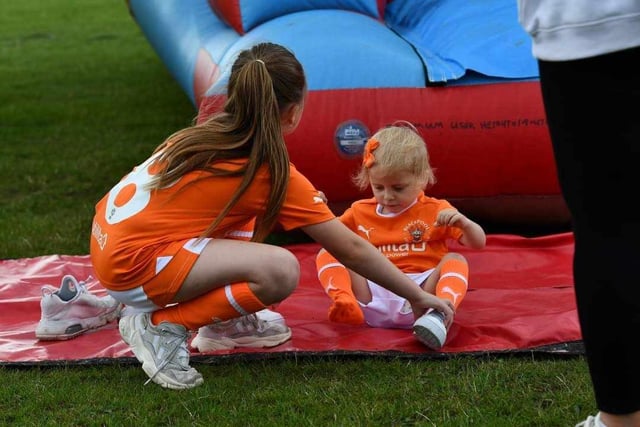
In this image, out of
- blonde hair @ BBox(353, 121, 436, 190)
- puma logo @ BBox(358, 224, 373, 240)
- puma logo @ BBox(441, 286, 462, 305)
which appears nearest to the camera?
puma logo @ BBox(441, 286, 462, 305)

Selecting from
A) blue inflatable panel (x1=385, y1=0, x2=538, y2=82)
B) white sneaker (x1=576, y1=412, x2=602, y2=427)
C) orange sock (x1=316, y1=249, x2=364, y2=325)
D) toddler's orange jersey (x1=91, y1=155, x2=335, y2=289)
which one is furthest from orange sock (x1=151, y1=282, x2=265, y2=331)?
blue inflatable panel (x1=385, y1=0, x2=538, y2=82)

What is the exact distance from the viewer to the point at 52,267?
3924 millimetres

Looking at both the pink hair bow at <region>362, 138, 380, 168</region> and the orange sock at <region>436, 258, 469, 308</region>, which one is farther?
the pink hair bow at <region>362, 138, 380, 168</region>

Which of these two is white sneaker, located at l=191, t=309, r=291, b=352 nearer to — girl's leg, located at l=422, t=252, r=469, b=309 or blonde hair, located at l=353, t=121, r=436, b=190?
girl's leg, located at l=422, t=252, r=469, b=309

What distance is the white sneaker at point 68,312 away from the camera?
10.4ft

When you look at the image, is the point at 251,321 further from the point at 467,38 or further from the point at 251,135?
the point at 467,38

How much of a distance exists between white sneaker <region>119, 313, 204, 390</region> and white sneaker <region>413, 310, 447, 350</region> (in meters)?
0.65

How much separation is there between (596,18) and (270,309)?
192 cm

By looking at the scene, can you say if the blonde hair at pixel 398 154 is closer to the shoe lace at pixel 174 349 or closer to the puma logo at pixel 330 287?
the puma logo at pixel 330 287

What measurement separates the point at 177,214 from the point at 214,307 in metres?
0.28

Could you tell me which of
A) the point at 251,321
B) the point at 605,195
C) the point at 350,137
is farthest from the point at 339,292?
the point at 605,195

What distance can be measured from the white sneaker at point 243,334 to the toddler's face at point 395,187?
59 cm

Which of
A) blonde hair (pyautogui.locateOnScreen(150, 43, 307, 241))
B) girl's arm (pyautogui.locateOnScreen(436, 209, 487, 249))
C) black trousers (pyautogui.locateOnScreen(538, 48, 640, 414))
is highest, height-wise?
black trousers (pyautogui.locateOnScreen(538, 48, 640, 414))

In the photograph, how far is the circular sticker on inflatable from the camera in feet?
13.1
